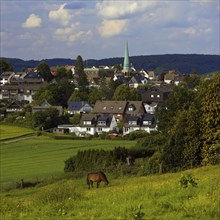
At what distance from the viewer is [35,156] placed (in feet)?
182

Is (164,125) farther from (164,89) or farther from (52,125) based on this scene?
(164,89)

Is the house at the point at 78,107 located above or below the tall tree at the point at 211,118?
below

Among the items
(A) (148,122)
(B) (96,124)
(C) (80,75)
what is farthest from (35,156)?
(C) (80,75)

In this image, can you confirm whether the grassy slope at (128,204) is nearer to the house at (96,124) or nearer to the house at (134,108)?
the house at (96,124)

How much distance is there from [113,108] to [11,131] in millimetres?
24748

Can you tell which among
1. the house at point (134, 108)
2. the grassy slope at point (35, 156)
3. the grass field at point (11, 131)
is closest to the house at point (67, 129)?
the grass field at point (11, 131)

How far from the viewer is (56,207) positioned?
42.7 feet

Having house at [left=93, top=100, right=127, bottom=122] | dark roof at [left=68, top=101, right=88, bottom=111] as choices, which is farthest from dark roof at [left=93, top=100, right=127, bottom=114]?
dark roof at [left=68, top=101, right=88, bottom=111]

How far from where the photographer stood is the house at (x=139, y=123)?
294 ft

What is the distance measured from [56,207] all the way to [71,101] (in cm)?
9910

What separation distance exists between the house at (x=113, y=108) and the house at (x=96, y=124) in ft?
23.5

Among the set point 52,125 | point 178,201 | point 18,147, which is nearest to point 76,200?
point 178,201

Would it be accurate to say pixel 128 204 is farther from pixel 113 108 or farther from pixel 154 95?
pixel 154 95

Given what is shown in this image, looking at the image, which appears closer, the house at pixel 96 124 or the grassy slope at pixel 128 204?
the grassy slope at pixel 128 204
